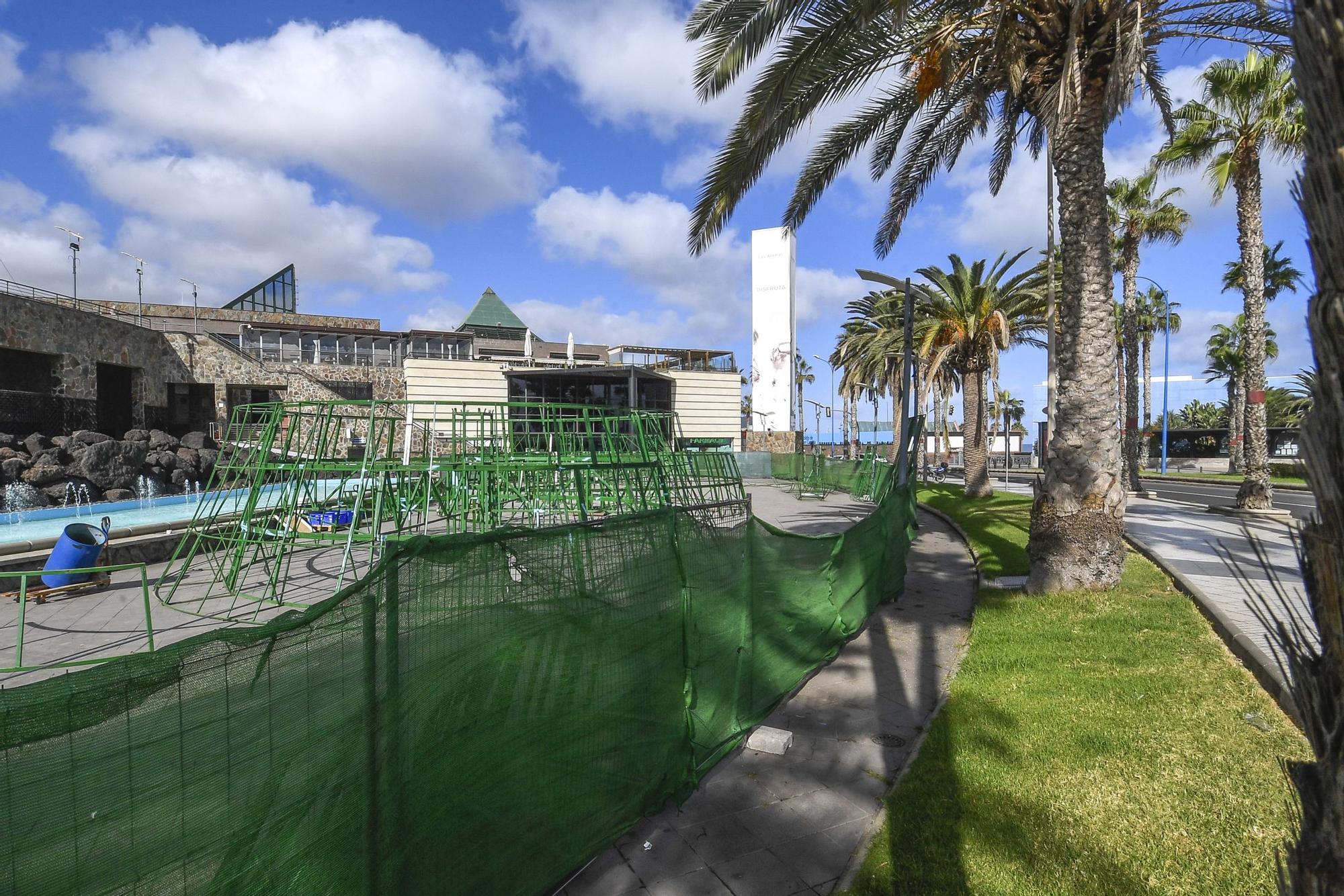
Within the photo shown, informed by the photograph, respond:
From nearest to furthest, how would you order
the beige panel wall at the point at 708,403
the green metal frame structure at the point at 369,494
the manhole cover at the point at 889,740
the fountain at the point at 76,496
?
the manhole cover at the point at 889,740 < the green metal frame structure at the point at 369,494 < the fountain at the point at 76,496 < the beige panel wall at the point at 708,403

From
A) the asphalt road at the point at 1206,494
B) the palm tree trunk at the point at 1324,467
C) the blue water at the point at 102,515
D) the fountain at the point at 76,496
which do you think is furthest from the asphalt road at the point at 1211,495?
the fountain at the point at 76,496

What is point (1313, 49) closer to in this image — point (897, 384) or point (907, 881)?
point (907, 881)

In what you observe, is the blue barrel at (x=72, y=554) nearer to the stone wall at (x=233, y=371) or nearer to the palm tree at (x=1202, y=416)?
the stone wall at (x=233, y=371)

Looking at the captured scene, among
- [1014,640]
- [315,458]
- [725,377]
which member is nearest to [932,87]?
[1014,640]

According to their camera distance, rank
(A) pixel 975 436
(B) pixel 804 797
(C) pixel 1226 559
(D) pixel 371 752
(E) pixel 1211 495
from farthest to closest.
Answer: (E) pixel 1211 495 → (A) pixel 975 436 → (B) pixel 804 797 → (D) pixel 371 752 → (C) pixel 1226 559

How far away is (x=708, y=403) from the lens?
48.2 meters

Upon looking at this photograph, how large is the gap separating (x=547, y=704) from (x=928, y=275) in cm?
2324

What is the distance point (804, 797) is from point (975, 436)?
22.7 m

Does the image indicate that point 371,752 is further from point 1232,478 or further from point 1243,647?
point 1232,478

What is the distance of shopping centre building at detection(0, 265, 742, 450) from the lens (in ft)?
82.2

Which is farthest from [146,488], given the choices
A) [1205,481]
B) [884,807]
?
[1205,481]

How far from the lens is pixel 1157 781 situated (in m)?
4.20

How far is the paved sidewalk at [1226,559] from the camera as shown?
18.9ft

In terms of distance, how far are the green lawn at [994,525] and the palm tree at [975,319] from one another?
59.3 inches
